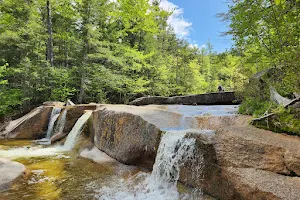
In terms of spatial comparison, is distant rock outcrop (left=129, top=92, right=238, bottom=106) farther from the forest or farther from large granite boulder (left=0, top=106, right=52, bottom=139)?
large granite boulder (left=0, top=106, right=52, bottom=139)

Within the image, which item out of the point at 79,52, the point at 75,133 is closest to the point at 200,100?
the point at 75,133

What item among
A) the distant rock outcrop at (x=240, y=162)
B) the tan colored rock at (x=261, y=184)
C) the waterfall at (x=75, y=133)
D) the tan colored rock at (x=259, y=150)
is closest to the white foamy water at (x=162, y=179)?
the distant rock outcrop at (x=240, y=162)

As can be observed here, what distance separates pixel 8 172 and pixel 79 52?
13322mm

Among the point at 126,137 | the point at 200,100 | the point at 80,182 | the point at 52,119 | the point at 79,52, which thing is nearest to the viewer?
the point at 80,182

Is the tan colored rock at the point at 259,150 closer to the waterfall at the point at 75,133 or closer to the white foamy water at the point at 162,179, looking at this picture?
the white foamy water at the point at 162,179

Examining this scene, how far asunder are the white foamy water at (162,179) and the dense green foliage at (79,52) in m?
11.8

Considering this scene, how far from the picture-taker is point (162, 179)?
18.5ft

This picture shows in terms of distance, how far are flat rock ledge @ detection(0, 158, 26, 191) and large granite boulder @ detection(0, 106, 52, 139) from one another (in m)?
6.54

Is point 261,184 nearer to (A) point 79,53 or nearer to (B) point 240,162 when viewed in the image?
(B) point 240,162

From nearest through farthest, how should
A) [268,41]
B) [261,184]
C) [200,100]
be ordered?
1. [261,184]
2. [268,41]
3. [200,100]

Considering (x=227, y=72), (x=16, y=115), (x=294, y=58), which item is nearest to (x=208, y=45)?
(x=227, y=72)

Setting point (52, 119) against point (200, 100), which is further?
point (200, 100)

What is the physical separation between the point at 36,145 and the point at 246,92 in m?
9.80

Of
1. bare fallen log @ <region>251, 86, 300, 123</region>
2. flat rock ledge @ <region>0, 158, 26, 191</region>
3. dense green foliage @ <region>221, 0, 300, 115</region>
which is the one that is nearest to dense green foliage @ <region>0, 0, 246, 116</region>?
dense green foliage @ <region>221, 0, 300, 115</region>
